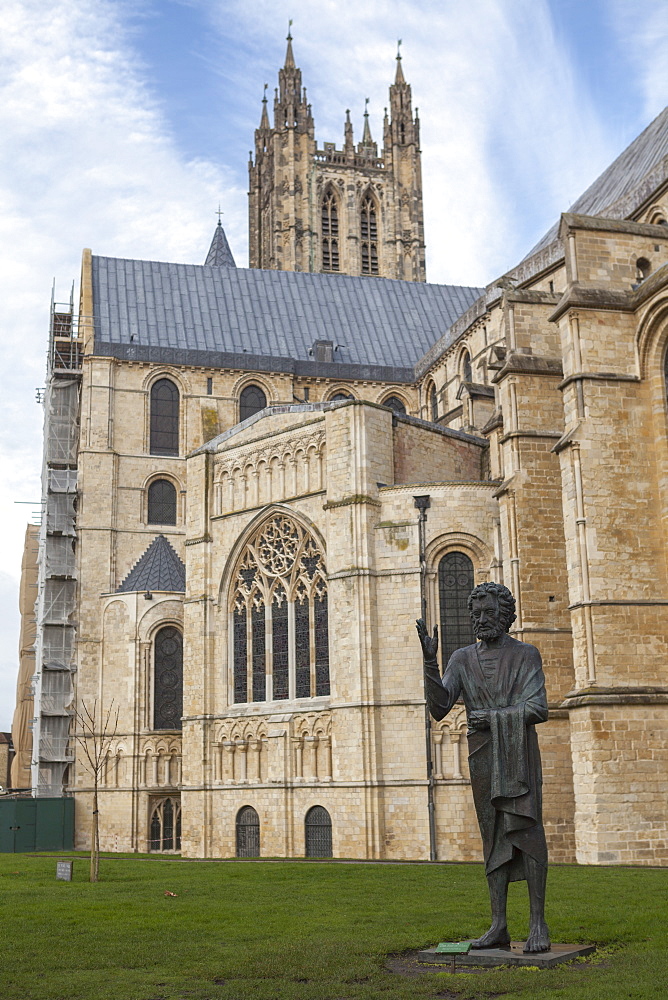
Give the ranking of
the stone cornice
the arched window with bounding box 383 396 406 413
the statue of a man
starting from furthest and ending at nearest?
the arched window with bounding box 383 396 406 413 < the stone cornice < the statue of a man

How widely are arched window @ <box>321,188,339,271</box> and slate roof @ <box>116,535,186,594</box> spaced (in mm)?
28460

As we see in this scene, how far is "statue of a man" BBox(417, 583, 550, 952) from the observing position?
28.8 ft

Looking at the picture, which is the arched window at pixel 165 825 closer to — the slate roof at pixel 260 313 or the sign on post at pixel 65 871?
the slate roof at pixel 260 313

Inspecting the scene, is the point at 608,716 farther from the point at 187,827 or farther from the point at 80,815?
the point at 80,815

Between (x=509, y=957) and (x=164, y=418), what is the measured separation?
35025 millimetres

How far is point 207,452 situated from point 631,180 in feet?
A: 47.8

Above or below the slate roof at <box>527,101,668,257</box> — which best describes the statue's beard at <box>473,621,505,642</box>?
below

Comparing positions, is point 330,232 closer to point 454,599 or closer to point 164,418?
point 164,418

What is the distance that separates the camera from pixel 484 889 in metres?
15.3

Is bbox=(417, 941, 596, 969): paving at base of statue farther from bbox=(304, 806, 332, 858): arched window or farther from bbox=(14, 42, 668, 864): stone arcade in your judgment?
bbox=(304, 806, 332, 858): arched window

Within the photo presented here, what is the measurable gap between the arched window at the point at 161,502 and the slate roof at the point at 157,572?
1579mm

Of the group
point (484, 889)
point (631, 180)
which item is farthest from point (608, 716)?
point (631, 180)

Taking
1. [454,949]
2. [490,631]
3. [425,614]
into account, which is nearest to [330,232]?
[425,614]

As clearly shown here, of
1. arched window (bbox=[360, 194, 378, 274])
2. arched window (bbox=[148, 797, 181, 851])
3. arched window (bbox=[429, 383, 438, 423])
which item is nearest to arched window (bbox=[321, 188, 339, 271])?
arched window (bbox=[360, 194, 378, 274])
